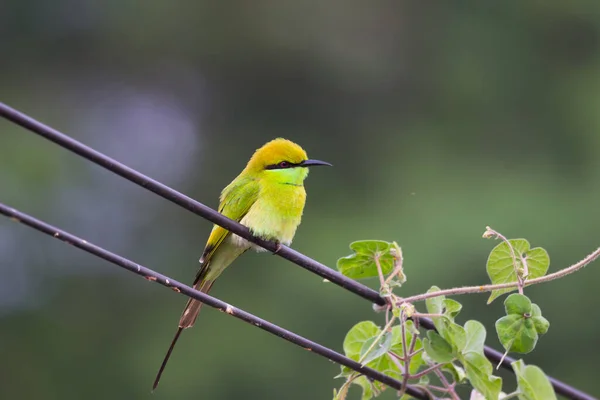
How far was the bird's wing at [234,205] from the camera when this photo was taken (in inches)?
90.7

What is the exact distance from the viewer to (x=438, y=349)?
1.54 metres

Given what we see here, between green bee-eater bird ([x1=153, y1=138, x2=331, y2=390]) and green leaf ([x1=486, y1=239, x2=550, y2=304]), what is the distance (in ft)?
2.46

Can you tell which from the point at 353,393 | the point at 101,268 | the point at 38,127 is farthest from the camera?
the point at 101,268

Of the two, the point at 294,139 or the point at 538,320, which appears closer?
the point at 538,320

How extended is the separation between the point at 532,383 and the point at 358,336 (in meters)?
0.40

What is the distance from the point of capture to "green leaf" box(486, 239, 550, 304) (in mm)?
1618

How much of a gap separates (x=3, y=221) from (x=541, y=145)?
4.99 m

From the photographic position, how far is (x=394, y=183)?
25.9 ft

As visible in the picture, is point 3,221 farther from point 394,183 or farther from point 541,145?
point 541,145

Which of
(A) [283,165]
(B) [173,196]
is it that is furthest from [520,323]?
(A) [283,165]

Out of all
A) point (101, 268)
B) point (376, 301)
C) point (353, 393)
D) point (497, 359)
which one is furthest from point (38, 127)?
point (101, 268)

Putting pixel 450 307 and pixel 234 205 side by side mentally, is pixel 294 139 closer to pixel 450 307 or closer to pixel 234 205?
pixel 234 205

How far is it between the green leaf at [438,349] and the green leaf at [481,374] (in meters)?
0.03

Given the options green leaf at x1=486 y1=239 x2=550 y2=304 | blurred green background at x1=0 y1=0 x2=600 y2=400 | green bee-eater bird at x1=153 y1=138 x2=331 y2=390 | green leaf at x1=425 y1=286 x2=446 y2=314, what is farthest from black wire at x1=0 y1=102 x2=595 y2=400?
blurred green background at x1=0 y1=0 x2=600 y2=400
